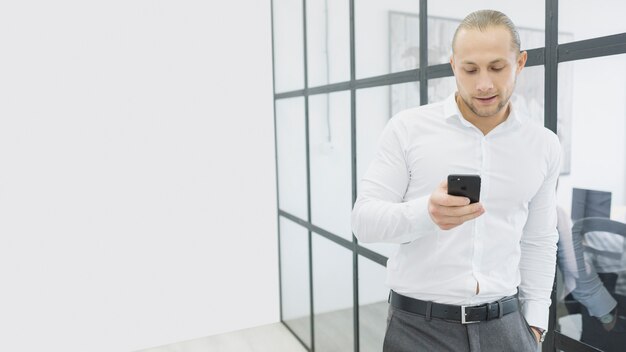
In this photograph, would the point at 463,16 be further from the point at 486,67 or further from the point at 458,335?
the point at 458,335

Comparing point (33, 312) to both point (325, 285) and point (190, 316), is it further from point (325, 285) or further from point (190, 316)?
point (325, 285)

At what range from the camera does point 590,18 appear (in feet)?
4.01

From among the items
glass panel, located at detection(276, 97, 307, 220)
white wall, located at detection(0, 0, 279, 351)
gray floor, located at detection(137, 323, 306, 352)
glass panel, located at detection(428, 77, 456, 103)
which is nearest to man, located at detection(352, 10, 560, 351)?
glass panel, located at detection(428, 77, 456, 103)

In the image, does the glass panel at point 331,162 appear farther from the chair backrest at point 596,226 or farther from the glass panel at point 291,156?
the chair backrest at point 596,226

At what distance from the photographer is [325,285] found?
9.27 feet

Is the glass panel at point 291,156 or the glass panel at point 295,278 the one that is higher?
the glass panel at point 291,156

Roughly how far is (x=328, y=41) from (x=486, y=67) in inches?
62.8

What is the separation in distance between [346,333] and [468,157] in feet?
5.45

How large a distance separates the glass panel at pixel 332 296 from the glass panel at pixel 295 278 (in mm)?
135

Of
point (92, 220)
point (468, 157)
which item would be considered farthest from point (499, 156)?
point (92, 220)

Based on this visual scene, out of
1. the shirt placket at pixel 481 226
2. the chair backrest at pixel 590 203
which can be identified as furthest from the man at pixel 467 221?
the chair backrest at pixel 590 203

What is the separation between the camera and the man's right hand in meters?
1.00

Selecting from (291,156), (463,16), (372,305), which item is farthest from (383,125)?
(291,156)

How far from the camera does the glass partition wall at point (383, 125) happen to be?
1.24 metres
